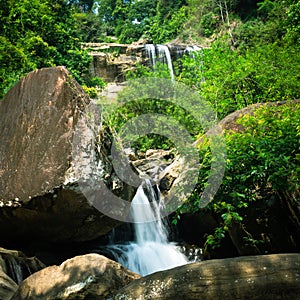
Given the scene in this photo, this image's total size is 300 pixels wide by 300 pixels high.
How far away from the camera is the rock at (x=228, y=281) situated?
3422 mm

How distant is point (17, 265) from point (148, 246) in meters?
4.04

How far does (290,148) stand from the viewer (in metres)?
5.38

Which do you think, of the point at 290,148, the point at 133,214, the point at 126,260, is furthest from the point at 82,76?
the point at 290,148

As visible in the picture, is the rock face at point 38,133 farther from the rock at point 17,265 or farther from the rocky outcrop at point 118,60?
the rocky outcrop at point 118,60

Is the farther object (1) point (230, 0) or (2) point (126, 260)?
(1) point (230, 0)

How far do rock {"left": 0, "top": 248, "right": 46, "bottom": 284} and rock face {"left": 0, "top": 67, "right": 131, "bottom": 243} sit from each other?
800mm

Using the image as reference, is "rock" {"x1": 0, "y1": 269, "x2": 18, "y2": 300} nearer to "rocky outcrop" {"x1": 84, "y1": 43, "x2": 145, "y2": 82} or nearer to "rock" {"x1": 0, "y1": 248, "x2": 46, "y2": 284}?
"rock" {"x1": 0, "y1": 248, "x2": 46, "y2": 284}

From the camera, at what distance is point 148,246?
955 cm

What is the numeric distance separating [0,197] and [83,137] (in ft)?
6.42

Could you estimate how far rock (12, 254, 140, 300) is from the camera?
4.41m

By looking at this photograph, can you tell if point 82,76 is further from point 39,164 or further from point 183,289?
point 183,289

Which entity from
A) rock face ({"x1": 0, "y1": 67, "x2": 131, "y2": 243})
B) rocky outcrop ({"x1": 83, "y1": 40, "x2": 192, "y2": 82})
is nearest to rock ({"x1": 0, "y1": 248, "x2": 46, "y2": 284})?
rock face ({"x1": 0, "y1": 67, "x2": 131, "y2": 243})

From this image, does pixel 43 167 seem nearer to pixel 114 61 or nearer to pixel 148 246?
pixel 148 246

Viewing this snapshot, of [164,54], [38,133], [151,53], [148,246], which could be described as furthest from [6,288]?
[151,53]
